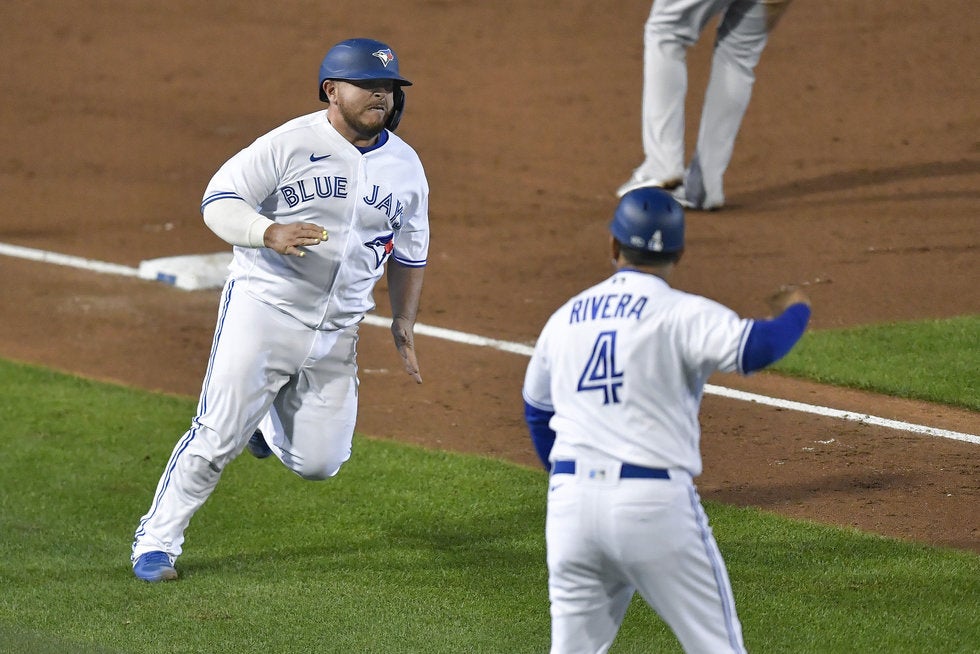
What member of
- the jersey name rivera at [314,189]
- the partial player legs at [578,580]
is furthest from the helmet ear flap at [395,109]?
the partial player legs at [578,580]

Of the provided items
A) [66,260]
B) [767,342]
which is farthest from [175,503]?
[66,260]

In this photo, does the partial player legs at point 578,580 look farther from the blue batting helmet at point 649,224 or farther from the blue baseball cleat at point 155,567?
the blue baseball cleat at point 155,567

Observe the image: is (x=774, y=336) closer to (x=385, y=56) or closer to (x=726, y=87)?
(x=385, y=56)

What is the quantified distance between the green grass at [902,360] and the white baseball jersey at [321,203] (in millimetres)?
3115

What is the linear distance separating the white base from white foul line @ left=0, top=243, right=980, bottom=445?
0.64 ft

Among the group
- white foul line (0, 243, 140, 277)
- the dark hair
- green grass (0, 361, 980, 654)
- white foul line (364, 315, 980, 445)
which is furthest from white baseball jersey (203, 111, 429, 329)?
white foul line (0, 243, 140, 277)

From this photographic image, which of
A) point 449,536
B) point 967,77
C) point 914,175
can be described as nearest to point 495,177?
point 914,175

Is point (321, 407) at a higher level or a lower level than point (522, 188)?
higher

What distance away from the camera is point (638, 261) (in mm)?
3967

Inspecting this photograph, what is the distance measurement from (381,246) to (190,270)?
171 inches

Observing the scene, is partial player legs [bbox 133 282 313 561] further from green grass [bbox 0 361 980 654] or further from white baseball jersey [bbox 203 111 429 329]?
green grass [bbox 0 361 980 654]

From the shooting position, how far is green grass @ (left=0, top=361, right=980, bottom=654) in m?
5.02

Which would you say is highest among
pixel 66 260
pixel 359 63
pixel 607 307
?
pixel 359 63

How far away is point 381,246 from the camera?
567 centimetres
